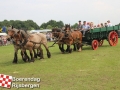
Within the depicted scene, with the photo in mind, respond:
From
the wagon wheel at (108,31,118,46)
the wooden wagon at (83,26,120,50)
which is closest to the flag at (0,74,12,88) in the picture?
the wooden wagon at (83,26,120,50)

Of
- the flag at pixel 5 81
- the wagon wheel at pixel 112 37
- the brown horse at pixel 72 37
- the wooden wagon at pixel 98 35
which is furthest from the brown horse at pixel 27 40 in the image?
the wagon wheel at pixel 112 37

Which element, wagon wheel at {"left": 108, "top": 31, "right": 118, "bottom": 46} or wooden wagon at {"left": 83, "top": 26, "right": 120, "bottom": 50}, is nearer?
wooden wagon at {"left": 83, "top": 26, "right": 120, "bottom": 50}

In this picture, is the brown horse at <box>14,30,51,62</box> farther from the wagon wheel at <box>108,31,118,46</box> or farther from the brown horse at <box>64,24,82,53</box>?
the wagon wheel at <box>108,31,118,46</box>

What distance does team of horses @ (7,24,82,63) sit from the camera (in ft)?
33.9

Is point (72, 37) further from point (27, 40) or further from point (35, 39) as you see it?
point (27, 40)

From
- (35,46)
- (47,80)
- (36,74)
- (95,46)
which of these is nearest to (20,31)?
(35,46)

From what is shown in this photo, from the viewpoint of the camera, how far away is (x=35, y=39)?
11.2 m

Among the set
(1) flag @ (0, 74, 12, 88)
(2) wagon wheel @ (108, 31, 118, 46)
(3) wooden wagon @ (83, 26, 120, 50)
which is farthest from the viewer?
(2) wagon wheel @ (108, 31, 118, 46)

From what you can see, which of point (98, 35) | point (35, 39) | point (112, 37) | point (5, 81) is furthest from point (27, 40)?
point (112, 37)

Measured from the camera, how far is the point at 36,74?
26.0ft

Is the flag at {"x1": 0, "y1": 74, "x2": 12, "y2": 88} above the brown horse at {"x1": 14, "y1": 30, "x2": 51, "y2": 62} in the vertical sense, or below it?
below

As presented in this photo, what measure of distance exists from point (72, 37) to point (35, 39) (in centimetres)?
346

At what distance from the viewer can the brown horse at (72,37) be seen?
13663 millimetres

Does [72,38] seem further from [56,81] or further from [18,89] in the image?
[18,89]
